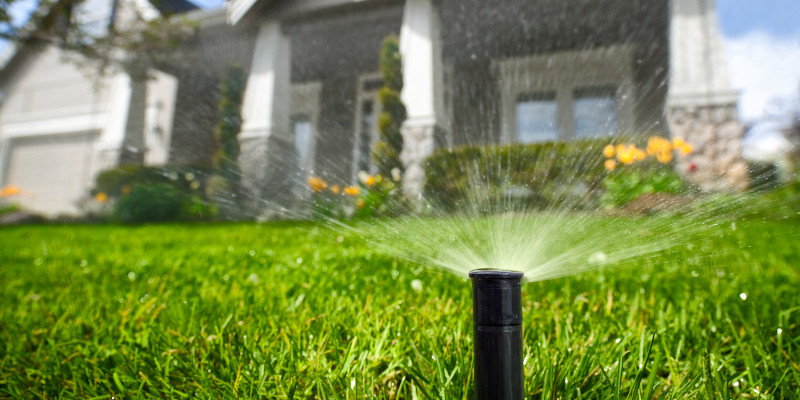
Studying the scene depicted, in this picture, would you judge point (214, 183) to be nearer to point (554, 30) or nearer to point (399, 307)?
point (554, 30)

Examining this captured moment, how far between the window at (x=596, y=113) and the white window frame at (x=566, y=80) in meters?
0.03

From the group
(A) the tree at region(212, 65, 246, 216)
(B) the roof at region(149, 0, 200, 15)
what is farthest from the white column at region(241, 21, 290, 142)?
(B) the roof at region(149, 0, 200, 15)

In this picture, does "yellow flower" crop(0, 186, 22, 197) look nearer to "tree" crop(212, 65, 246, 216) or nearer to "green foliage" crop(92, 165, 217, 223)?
"green foliage" crop(92, 165, 217, 223)

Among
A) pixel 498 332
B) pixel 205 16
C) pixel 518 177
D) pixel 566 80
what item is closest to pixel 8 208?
pixel 205 16

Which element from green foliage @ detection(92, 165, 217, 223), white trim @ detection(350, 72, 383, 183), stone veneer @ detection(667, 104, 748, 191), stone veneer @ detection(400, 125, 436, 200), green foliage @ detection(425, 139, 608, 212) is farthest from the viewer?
green foliage @ detection(92, 165, 217, 223)

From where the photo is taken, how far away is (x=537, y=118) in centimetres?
286

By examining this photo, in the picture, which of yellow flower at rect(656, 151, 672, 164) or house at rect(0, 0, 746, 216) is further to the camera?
yellow flower at rect(656, 151, 672, 164)

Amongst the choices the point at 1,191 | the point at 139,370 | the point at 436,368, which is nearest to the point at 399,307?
the point at 436,368

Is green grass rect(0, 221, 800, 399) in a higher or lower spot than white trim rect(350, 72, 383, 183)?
lower

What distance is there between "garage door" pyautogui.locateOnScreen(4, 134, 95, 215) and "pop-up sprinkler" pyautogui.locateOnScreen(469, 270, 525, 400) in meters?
13.6

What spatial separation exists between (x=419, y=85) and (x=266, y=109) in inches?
64.9

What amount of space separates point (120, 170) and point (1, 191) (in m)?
6.12

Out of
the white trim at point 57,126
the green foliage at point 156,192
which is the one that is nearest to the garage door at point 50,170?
the white trim at point 57,126

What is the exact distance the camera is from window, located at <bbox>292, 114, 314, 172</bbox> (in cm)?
293
